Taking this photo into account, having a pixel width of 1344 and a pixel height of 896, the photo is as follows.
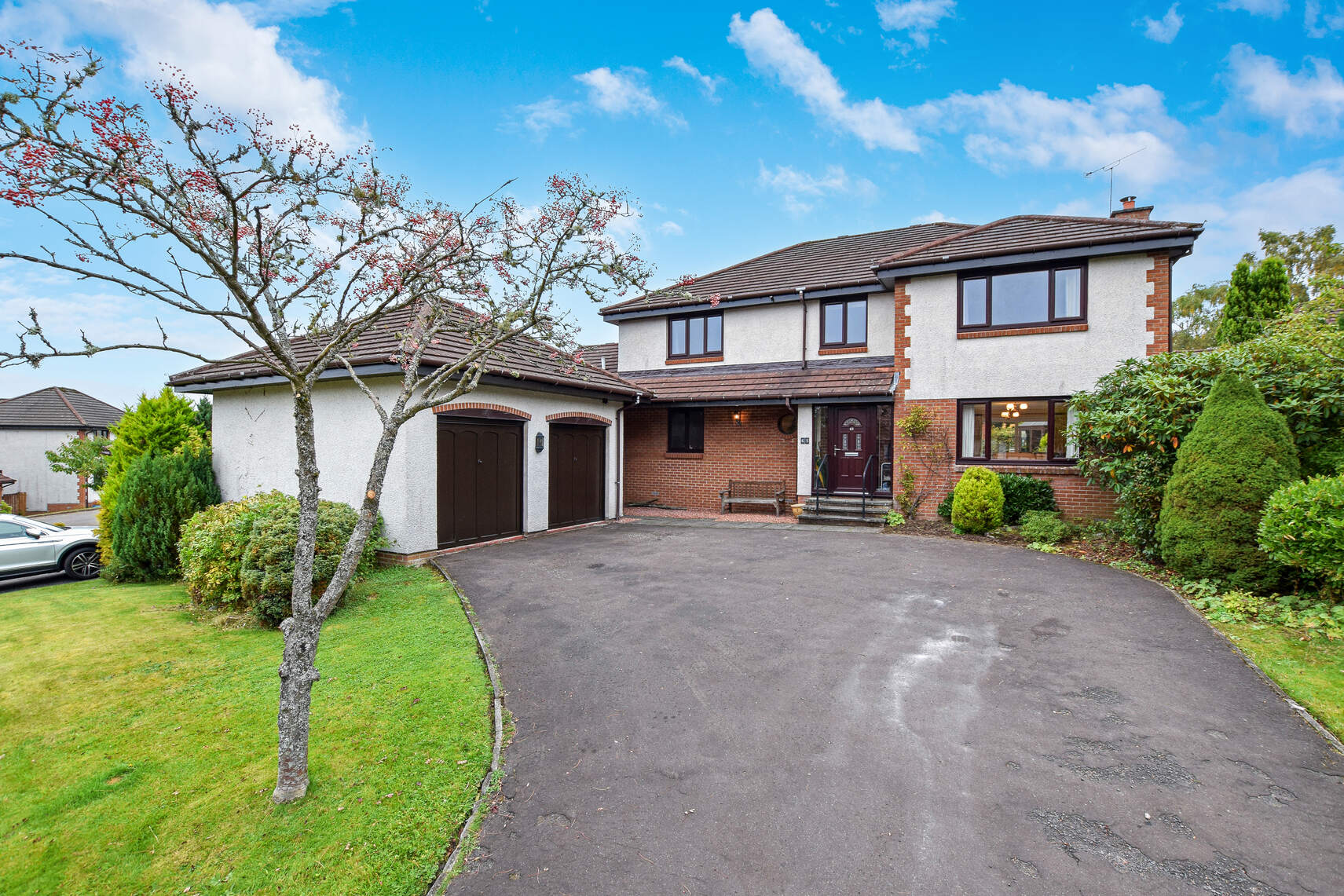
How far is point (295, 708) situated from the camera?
11.0 feet

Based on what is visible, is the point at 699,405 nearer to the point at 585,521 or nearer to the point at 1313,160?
the point at 585,521

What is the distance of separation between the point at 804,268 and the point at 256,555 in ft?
48.5

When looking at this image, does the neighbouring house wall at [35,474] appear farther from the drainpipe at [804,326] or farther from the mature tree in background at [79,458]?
the drainpipe at [804,326]

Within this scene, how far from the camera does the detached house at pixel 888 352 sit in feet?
37.3

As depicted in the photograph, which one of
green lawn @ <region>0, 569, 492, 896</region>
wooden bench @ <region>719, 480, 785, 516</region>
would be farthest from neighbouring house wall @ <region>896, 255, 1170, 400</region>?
green lawn @ <region>0, 569, 492, 896</region>

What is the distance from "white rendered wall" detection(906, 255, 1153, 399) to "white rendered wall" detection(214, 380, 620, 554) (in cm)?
768

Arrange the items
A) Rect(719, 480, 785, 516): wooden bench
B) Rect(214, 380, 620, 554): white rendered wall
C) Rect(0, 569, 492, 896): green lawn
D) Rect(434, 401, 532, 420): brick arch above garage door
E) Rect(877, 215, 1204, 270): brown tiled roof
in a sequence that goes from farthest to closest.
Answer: Rect(719, 480, 785, 516): wooden bench, Rect(877, 215, 1204, 270): brown tiled roof, Rect(434, 401, 532, 420): brick arch above garage door, Rect(214, 380, 620, 554): white rendered wall, Rect(0, 569, 492, 896): green lawn

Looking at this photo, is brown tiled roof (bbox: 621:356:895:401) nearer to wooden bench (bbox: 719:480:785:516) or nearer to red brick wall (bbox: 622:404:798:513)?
red brick wall (bbox: 622:404:798:513)

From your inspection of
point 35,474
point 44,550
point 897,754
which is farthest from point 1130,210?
point 35,474

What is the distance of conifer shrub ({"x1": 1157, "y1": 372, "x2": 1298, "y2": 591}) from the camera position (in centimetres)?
672

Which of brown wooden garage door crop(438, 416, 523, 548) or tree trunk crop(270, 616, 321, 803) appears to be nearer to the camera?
tree trunk crop(270, 616, 321, 803)

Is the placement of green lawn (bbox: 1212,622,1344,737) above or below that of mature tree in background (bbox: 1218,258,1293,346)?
below

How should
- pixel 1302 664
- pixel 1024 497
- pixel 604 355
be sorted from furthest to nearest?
pixel 604 355 < pixel 1024 497 < pixel 1302 664

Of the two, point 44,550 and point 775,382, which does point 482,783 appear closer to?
point 44,550
